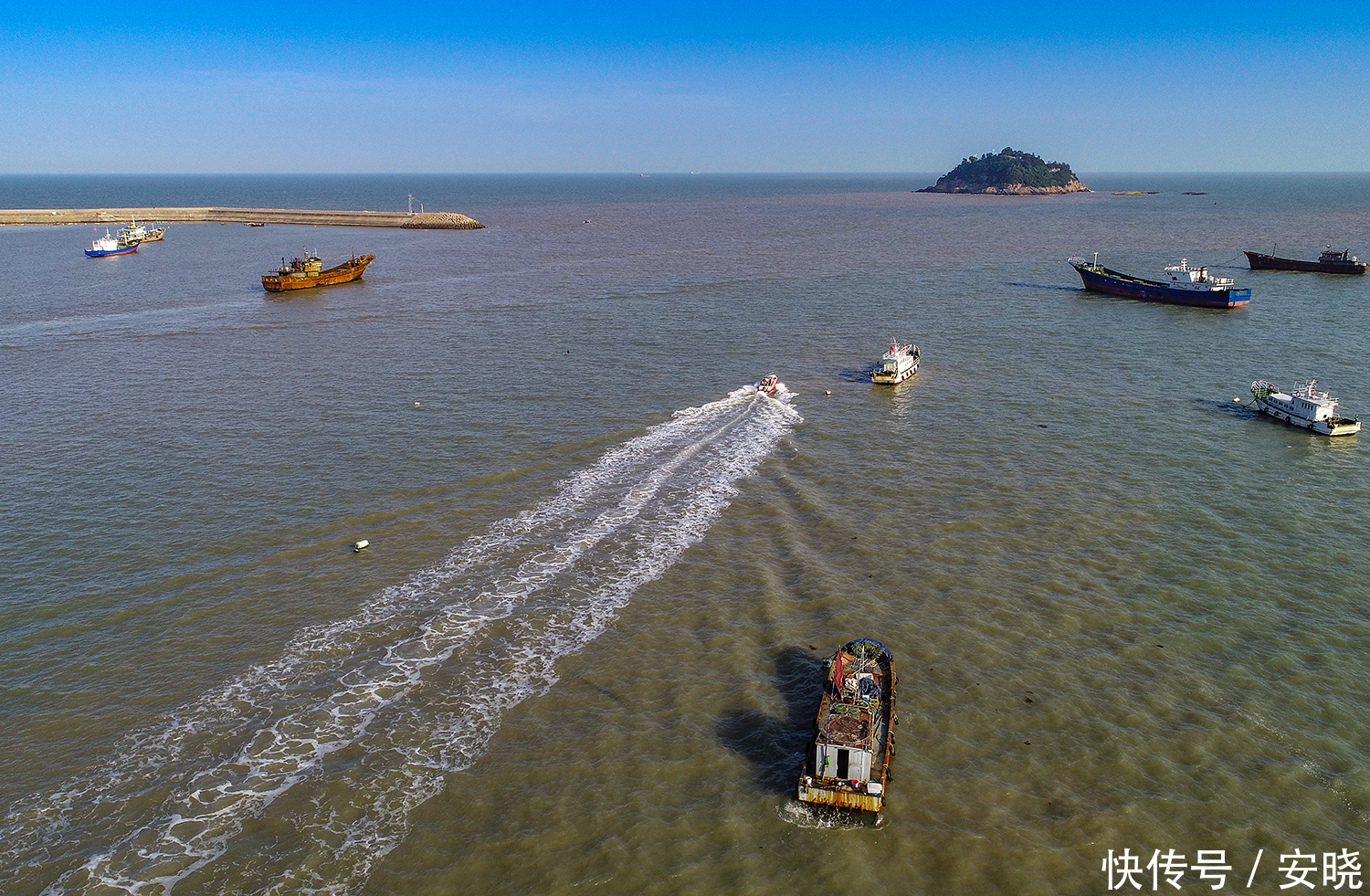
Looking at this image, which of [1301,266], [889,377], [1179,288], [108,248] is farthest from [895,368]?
[108,248]

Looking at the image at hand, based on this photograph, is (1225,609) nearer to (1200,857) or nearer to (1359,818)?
(1359,818)

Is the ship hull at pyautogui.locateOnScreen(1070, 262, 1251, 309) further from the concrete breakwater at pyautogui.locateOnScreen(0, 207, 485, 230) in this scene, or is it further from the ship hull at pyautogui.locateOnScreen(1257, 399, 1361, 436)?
the concrete breakwater at pyautogui.locateOnScreen(0, 207, 485, 230)

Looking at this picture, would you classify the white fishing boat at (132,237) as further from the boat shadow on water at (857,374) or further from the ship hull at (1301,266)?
the ship hull at (1301,266)

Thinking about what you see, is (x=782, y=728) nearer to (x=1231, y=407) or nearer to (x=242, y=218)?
(x=1231, y=407)

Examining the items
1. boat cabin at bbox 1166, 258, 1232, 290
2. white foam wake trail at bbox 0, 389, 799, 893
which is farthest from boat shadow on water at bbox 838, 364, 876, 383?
boat cabin at bbox 1166, 258, 1232, 290

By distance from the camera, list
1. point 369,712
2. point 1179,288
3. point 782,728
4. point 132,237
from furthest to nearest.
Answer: point 132,237 → point 1179,288 → point 369,712 → point 782,728

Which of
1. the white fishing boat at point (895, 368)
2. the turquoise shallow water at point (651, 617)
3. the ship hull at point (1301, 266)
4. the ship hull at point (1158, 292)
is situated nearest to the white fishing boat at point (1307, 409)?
the turquoise shallow water at point (651, 617)

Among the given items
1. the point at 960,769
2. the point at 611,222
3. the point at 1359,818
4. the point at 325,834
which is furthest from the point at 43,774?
the point at 611,222
